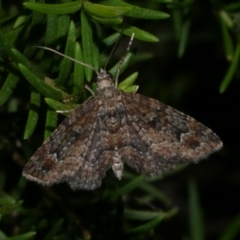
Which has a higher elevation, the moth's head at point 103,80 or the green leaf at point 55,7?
the green leaf at point 55,7

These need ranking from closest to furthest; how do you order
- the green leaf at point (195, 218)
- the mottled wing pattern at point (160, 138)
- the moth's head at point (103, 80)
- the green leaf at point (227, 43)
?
the moth's head at point (103, 80) → the mottled wing pattern at point (160, 138) → the green leaf at point (227, 43) → the green leaf at point (195, 218)

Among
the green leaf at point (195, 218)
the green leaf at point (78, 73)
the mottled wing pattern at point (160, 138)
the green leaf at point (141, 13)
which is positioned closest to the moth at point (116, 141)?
the mottled wing pattern at point (160, 138)

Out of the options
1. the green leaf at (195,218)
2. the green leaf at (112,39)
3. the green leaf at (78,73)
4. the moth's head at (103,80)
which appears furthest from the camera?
the green leaf at (195,218)

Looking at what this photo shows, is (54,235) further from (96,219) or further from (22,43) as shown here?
(22,43)

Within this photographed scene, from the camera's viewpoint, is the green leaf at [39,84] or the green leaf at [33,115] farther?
the green leaf at [33,115]

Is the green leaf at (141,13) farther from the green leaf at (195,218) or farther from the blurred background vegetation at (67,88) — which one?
the green leaf at (195,218)

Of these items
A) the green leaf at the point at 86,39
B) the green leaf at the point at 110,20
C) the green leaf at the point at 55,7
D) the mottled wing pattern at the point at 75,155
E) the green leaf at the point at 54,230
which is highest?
the green leaf at the point at 55,7
